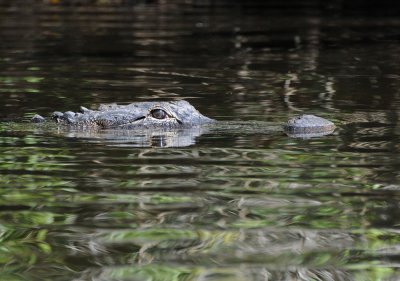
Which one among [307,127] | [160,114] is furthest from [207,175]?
[160,114]

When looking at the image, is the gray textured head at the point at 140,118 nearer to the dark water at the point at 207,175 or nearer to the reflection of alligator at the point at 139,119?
the reflection of alligator at the point at 139,119

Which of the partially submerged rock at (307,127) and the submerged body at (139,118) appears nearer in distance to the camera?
the partially submerged rock at (307,127)

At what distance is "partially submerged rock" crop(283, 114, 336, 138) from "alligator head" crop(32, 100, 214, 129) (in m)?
0.88

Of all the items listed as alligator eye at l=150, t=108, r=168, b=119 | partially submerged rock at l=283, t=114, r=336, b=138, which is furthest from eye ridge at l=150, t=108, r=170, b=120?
partially submerged rock at l=283, t=114, r=336, b=138

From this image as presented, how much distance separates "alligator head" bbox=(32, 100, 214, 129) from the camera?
9.32 m

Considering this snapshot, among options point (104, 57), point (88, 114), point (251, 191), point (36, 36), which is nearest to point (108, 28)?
point (36, 36)

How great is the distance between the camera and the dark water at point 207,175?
5191 millimetres

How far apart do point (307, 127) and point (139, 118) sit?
161 centimetres

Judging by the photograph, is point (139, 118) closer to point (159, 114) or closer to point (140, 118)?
point (140, 118)

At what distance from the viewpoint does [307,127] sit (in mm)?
8852

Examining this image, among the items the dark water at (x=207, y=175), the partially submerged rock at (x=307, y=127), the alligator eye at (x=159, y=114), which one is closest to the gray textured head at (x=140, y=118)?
the alligator eye at (x=159, y=114)

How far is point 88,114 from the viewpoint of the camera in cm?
936

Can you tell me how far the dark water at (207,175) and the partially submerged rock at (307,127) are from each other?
12 cm

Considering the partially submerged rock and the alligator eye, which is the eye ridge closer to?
the alligator eye
